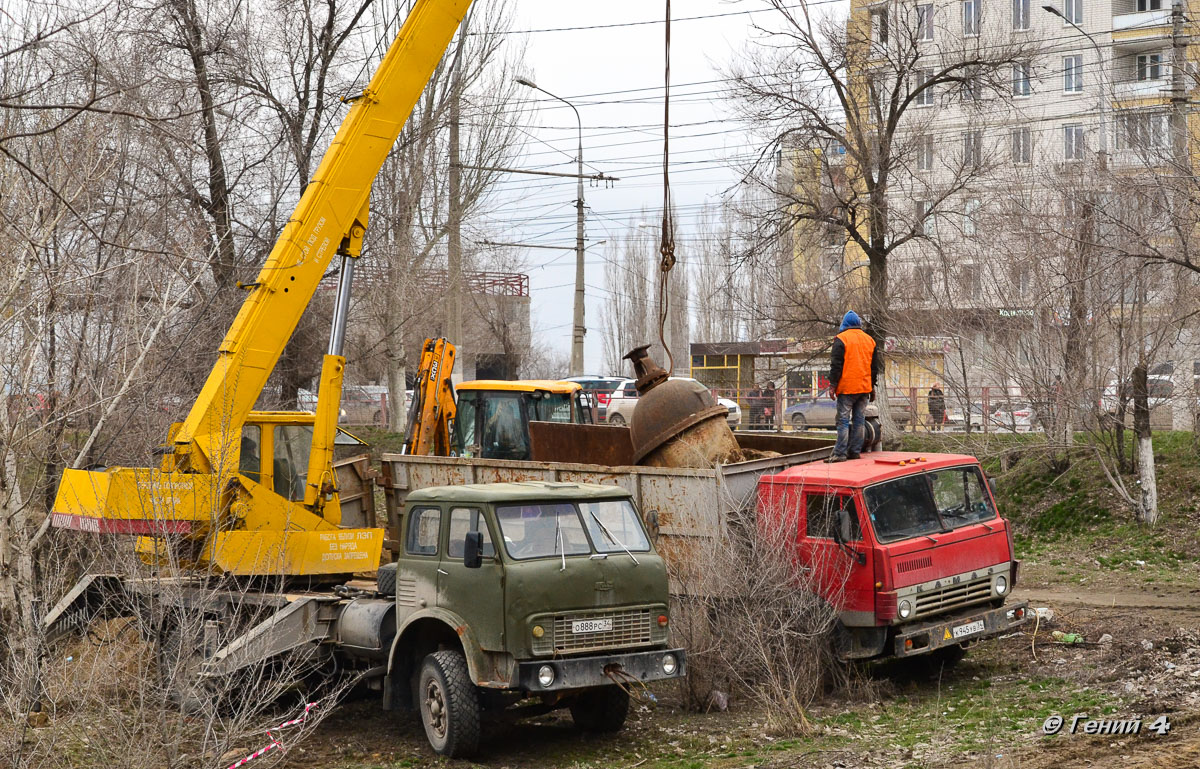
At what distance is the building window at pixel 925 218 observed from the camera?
23.4 m

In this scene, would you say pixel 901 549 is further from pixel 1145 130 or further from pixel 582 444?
pixel 1145 130

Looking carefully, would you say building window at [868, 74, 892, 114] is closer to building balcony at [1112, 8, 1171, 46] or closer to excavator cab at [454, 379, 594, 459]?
excavator cab at [454, 379, 594, 459]

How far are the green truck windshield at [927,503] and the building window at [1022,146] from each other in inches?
550

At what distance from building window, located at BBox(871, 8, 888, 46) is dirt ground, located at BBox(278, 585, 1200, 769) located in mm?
16622

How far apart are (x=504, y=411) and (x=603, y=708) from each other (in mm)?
10359

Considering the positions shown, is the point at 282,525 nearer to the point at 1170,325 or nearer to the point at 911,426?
the point at 1170,325

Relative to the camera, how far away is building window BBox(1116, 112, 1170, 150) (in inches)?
635

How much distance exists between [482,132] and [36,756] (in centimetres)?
2691

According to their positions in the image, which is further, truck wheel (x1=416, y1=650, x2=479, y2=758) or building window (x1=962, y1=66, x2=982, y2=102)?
building window (x1=962, y1=66, x2=982, y2=102)

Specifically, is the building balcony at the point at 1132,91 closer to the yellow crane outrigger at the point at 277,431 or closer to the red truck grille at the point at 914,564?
the red truck grille at the point at 914,564

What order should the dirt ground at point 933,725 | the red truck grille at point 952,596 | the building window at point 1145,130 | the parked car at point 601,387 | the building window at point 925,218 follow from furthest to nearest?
1. the parked car at point 601,387
2. the building window at point 925,218
3. the building window at point 1145,130
4. the red truck grille at point 952,596
5. the dirt ground at point 933,725

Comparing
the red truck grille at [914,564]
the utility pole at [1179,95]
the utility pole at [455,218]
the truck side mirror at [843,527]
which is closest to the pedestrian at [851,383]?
the truck side mirror at [843,527]

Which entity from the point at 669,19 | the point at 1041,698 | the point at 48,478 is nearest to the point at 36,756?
the point at 48,478

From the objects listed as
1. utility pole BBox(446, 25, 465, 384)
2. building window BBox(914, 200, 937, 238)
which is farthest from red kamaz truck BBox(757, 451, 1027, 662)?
utility pole BBox(446, 25, 465, 384)
